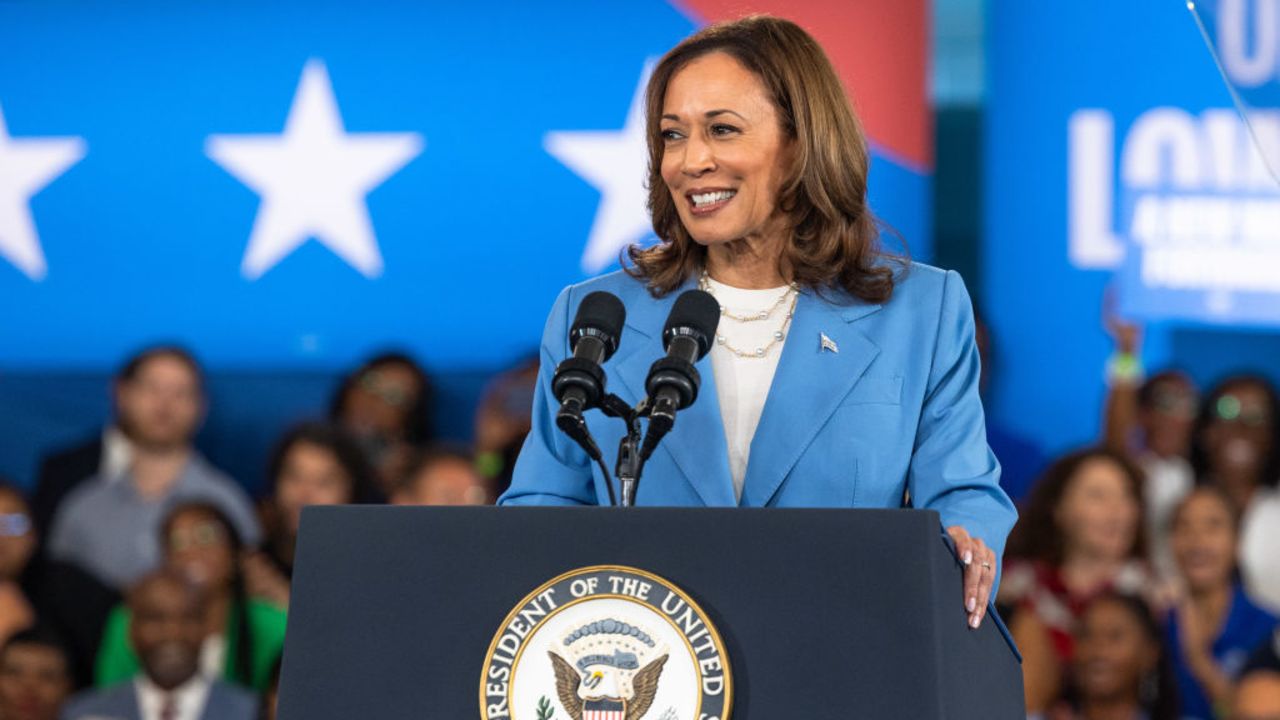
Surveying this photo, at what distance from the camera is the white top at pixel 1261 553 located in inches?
192

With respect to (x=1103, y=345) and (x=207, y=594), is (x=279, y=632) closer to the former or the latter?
(x=207, y=594)

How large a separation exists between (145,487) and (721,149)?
3.65 meters

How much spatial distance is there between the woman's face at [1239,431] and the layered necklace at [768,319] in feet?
11.1

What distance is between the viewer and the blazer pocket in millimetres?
2057

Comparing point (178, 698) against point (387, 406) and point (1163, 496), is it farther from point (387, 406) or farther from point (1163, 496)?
point (1163, 496)

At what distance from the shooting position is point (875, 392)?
6.77 feet

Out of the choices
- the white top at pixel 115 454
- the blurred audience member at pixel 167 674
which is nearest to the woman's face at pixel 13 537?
the white top at pixel 115 454

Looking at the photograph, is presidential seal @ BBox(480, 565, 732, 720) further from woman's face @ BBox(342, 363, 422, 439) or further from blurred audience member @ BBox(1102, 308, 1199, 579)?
woman's face @ BBox(342, 363, 422, 439)

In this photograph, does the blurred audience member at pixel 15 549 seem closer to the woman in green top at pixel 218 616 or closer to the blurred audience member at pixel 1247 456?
the woman in green top at pixel 218 616

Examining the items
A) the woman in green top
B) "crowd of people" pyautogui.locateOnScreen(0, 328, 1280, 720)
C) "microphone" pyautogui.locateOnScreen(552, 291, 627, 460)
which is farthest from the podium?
the woman in green top

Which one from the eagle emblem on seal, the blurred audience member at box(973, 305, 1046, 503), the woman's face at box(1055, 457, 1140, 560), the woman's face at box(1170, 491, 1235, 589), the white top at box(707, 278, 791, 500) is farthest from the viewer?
the blurred audience member at box(973, 305, 1046, 503)

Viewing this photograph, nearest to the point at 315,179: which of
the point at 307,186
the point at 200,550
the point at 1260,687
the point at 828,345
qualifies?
the point at 307,186

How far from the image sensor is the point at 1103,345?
6.06 meters

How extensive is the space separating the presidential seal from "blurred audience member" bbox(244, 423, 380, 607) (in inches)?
130
